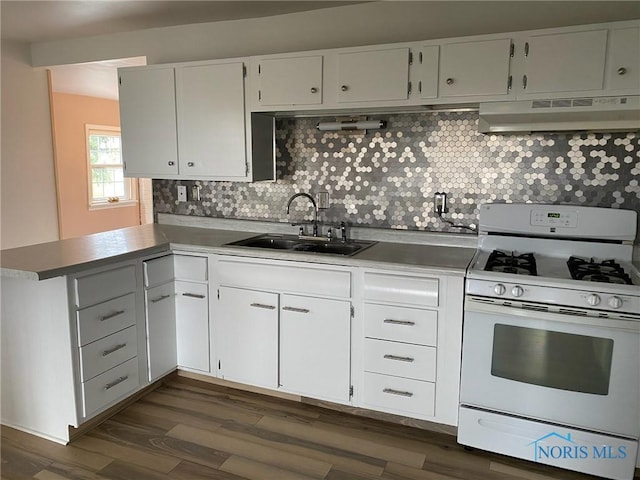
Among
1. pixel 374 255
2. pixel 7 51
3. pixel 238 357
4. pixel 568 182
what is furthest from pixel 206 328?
pixel 7 51

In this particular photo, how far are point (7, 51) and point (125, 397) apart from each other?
112 inches

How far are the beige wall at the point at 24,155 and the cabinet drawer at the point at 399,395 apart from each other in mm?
3070

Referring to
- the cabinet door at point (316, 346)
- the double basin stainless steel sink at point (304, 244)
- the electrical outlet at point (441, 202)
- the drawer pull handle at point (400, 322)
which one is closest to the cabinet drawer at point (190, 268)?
the double basin stainless steel sink at point (304, 244)

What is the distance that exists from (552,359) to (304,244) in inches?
63.0

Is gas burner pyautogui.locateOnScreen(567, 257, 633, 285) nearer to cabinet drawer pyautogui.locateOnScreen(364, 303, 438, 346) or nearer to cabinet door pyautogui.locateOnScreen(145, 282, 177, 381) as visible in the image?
cabinet drawer pyautogui.locateOnScreen(364, 303, 438, 346)

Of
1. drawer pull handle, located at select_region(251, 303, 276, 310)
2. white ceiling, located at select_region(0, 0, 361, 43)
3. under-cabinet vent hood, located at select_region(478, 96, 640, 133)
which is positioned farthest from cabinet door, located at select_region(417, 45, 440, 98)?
drawer pull handle, located at select_region(251, 303, 276, 310)

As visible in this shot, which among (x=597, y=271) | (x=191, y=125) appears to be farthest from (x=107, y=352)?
(x=597, y=271)

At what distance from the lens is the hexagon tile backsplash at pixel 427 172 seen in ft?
8.52

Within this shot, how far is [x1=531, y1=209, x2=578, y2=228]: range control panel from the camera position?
8.52 feet

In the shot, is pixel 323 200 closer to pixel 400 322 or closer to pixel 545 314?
pixel 400 322

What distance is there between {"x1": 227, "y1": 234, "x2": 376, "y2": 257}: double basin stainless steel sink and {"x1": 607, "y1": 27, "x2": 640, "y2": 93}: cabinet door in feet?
4.88

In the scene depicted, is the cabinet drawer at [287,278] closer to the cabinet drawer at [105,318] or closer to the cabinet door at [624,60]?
the cabinet drawer at [105,318]

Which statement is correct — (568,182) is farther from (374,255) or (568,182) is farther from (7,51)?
(7,51)

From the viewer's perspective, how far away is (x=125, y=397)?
9.04 feet
